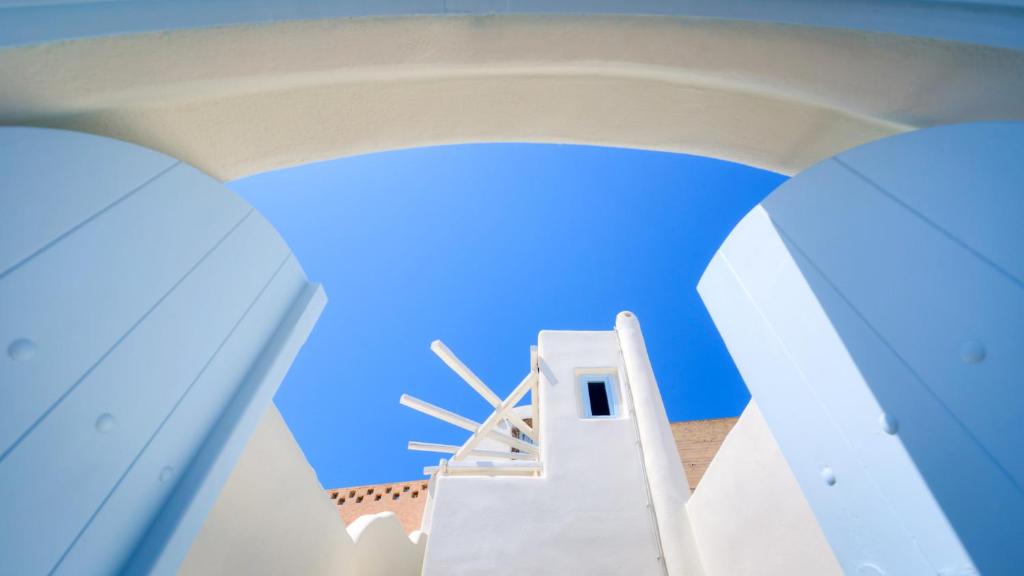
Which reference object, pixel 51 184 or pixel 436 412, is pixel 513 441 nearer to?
pixel 436 412

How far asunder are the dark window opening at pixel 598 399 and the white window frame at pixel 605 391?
2cm

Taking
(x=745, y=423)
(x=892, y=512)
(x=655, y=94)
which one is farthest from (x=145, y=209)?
(x=745, y=423)

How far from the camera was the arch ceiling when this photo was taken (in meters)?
1.08

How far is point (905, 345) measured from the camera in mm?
1110

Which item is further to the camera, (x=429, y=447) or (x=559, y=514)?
(x=429, y=447)

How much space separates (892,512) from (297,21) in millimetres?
2020

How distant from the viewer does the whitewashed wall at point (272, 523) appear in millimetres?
2055

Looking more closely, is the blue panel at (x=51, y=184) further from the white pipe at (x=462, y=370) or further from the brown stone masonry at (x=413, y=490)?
the brown stone masonry at (x=413, y=490)

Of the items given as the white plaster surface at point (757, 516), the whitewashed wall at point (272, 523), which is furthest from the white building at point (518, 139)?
the white plaster surface at point (757, 516)

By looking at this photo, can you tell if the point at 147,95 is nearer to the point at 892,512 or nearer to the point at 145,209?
the point at 145,209

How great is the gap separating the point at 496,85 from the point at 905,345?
144 centimetres

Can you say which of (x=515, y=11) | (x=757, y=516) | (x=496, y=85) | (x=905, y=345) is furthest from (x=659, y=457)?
(x=515, y=11)

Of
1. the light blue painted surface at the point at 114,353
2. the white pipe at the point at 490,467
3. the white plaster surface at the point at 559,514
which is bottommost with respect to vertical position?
the light blue painted surface at the point at 114,353

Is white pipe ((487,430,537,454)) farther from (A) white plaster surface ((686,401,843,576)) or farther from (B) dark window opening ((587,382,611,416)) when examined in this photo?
(A) white plaster surface ((686,401,843,576))
